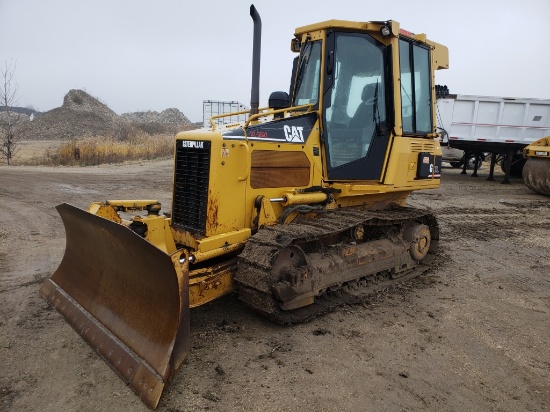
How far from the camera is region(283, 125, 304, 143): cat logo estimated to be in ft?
15.0

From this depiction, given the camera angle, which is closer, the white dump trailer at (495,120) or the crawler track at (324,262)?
the crawler track at (324,262)

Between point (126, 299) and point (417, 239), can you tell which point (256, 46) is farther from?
point (417, 239)

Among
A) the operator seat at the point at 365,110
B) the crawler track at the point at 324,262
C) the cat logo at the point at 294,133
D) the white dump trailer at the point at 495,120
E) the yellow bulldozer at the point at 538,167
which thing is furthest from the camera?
the white dump trailer at the point at 495,120

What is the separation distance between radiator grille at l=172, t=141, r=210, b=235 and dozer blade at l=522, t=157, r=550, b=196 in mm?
12240

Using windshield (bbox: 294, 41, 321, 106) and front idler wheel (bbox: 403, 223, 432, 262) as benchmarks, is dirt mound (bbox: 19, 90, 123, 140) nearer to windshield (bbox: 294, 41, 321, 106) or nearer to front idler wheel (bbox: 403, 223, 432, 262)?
windshield (bbox: 294, 41, 321, 106)

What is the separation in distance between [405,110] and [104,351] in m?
4.30

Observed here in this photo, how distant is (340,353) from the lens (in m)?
3.67

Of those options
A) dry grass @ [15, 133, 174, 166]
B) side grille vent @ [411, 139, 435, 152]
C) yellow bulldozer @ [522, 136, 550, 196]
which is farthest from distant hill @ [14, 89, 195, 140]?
side grille vent @ [411, 139, 435, 152]

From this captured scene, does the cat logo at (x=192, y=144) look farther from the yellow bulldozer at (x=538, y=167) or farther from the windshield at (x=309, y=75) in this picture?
the yellow bulldozer at (x=538, y=167)

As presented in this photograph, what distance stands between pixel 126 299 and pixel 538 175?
13.2m

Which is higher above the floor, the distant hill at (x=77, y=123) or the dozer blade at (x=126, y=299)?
the distant hill at (x=77, y=123)

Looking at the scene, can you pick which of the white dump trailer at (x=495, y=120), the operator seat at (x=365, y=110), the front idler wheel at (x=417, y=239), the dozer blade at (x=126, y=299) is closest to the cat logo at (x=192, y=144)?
the dozer blade at (x=126, y=299)

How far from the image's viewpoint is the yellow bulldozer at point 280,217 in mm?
3453

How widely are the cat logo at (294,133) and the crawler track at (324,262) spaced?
873 millimetres
